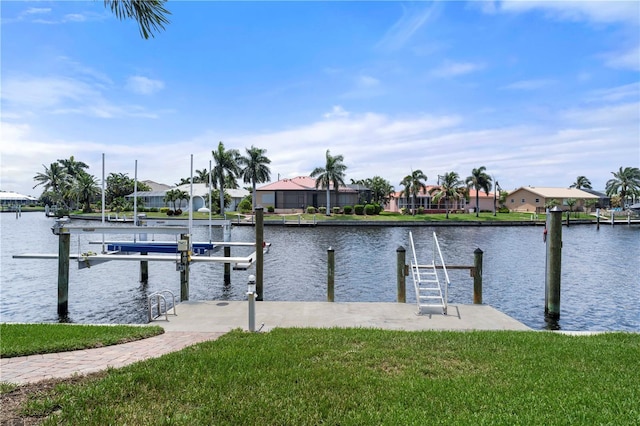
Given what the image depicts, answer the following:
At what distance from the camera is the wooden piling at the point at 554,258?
43.0ft

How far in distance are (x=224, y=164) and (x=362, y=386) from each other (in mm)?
72841

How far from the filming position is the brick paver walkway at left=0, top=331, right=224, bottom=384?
6.52 m

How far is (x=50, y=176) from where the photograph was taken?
106m

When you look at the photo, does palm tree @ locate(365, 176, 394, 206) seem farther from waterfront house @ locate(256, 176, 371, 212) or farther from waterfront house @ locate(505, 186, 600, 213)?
waterfront house @ locate(505, 186, 600, 213)

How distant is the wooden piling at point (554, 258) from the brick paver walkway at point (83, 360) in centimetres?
1023

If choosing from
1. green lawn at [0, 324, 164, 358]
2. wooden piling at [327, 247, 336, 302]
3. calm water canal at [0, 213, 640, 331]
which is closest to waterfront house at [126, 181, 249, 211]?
calm water canal at [0, 213, 640, 331]

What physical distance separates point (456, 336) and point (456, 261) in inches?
863

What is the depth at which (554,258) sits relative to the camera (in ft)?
43.1

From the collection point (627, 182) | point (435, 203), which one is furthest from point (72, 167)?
point (627, 182)

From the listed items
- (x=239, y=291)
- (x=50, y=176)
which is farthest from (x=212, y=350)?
(x=50, y=176)

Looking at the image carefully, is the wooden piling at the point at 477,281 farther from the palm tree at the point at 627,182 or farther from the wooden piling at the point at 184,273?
the palm tree at the point at 627,182

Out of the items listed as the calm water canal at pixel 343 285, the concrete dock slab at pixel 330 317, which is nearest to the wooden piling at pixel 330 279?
the concrete dock slab at pixel 330 317

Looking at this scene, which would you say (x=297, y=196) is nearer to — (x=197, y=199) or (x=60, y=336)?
(x=197, y=199)

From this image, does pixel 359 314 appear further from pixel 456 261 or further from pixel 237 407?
pixel 456 261
